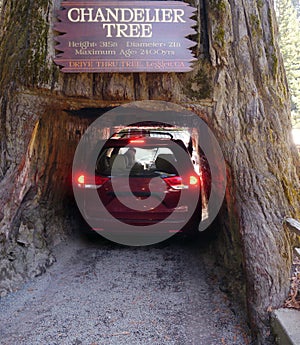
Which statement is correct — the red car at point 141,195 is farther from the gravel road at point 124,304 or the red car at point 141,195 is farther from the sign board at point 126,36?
the sign board at point 126,36

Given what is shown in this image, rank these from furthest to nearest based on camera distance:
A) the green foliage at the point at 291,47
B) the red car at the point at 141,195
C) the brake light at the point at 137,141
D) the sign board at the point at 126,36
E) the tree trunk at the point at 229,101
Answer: the green foliage at the point at 291,47 → the brake light at the point at 137,141 → the red car at the point at 141,195 → the sign board at the point at 126,36 → the tree trunk at the point at 229,101

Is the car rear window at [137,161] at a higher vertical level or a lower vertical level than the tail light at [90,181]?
higher

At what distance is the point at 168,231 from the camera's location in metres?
4.80

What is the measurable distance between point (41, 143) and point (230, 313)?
122 inches

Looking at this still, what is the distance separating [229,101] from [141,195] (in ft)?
5.98

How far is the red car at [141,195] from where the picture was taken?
4.68m

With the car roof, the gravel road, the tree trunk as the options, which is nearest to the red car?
the car roof

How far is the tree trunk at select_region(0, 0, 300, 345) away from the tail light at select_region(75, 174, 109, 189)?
1061 mm

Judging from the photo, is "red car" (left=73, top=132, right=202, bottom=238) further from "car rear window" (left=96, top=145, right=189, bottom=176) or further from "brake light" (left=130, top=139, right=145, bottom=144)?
"brake light" (left=130, top=139, right=145, bottom=144)

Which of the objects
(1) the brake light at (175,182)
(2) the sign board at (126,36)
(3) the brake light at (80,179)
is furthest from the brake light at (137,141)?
(2) the sign board at (126,36)

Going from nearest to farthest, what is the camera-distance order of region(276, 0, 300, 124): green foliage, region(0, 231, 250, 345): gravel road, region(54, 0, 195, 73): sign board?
1. region(0, 231, 250, 345): gravel road
2. region(54, 0, 195, 73): sign board
3. region(276, 0, 300, 124): green foliage

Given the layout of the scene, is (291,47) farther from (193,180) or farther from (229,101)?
(229,101)

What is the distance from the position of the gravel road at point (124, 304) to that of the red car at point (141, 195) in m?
0.52

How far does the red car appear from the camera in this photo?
15.3ft
